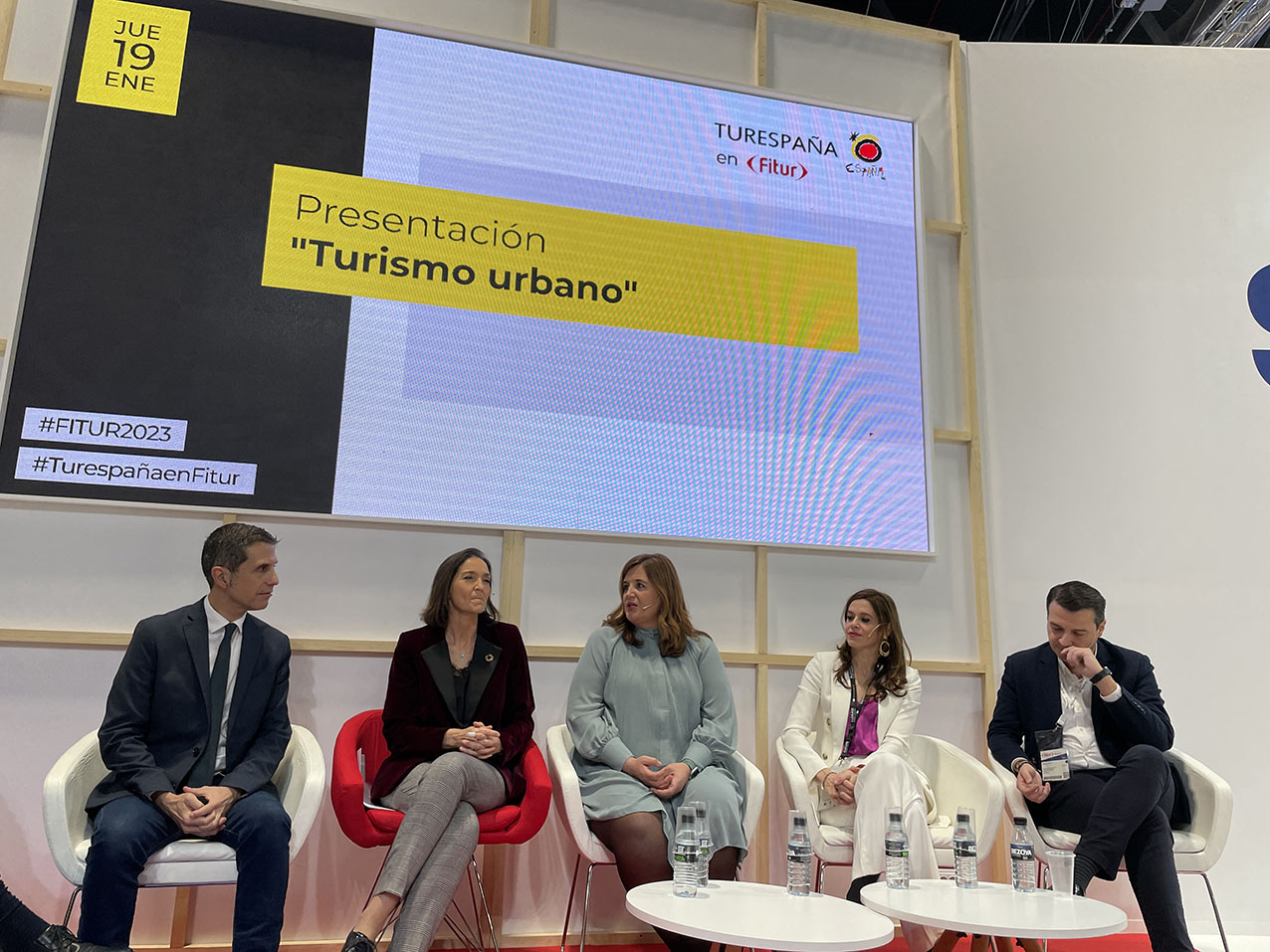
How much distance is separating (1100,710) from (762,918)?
170 cm

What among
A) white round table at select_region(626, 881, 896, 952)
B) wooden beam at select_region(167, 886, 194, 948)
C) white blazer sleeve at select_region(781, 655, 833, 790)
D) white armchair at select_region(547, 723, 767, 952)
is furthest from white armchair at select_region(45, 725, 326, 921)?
white blazer sleeve at select_region(781, 655, 833, 790)

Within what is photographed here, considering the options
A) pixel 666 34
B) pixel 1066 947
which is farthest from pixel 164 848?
pixel 666 34

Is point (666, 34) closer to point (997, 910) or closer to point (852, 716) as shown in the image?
point (852, 716)

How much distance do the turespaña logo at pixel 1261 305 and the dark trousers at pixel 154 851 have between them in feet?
14.9

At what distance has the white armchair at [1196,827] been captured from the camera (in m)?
3.28

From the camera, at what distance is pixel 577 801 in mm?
3113

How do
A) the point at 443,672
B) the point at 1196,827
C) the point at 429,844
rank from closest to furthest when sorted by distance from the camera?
the point at 429,844, the point at 443,672, the point at 1196,827

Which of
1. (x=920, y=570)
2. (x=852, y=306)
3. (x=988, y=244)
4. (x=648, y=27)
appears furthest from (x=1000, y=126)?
(x=920, y=570)

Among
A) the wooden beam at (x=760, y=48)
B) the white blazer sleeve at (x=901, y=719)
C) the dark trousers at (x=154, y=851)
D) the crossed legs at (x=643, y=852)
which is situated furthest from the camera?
the wooden beam at (x=760, y=48)

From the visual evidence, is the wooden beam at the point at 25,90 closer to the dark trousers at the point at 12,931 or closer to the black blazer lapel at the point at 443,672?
the black blazer lapel at the point at 443,672

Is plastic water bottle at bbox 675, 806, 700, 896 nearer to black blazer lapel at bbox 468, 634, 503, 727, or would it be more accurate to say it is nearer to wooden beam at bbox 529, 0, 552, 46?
black blazer lapel at bbox 468, 634, 503, 727

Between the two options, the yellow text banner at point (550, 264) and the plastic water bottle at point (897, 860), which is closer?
the plastic water bottle at point (897, 860)

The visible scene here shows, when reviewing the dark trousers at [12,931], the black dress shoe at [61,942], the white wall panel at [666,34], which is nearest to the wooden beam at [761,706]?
the white wall panel at [666,34]

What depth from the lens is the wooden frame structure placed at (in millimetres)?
3529
